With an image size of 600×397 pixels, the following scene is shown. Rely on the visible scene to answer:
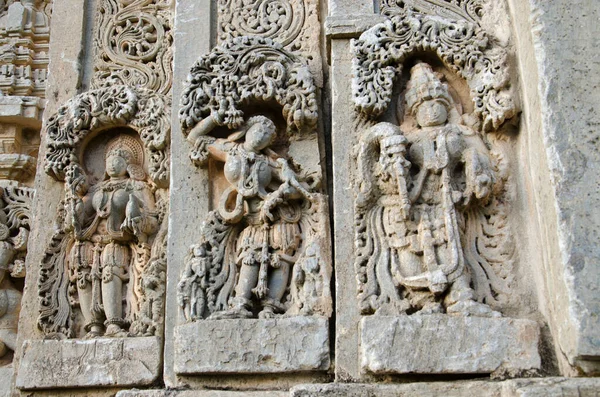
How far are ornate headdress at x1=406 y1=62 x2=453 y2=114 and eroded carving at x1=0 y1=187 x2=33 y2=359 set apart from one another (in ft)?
8.89

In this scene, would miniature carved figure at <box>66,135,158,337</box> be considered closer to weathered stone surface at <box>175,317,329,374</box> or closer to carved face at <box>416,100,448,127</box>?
weathered stone surface at <box>175,317,329,374</box>

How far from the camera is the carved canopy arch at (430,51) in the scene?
160 inches

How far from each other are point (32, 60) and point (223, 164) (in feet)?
7.25

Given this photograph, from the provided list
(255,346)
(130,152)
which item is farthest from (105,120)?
(255,346)

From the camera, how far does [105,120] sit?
190 inches

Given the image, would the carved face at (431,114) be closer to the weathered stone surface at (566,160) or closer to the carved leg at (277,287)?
the weathered stone surface at (566,160)

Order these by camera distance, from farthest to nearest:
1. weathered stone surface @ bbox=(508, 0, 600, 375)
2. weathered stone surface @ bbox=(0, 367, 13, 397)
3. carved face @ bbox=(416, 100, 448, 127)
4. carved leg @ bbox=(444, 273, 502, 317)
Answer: weathered stone surface @ bbox=(0, 367, 13, 397) → carved face @ bbox=(416, 100, 448, 127) → carved leg @ bbox=(444, 273, 502, 317) → weathered stone surface @ bbox=(508, 0, 600, 375)

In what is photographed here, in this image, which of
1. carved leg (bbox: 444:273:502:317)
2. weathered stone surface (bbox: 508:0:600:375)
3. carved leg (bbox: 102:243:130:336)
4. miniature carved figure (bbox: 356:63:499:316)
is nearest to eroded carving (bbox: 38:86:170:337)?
carved leg (bbox: 102:243:130:336)

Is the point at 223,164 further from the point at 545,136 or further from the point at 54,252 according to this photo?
the point at 545,136

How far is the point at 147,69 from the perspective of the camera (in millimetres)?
5062

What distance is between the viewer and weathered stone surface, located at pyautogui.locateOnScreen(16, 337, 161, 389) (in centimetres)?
418

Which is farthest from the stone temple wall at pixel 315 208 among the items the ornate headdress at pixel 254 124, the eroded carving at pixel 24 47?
the eroded carving at pixel 24 47

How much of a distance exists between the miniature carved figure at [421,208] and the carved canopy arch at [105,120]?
143 centimetres

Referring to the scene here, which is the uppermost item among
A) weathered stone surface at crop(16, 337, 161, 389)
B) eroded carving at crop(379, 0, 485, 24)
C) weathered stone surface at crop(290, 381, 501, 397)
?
eroded carving at crop(379, 0, 485, 24)
